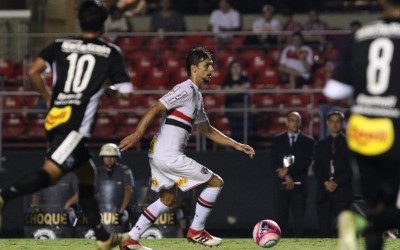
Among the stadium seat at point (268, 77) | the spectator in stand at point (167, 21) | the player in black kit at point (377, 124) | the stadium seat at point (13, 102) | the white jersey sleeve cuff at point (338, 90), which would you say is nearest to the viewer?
the player in black kit at point (377, 124)

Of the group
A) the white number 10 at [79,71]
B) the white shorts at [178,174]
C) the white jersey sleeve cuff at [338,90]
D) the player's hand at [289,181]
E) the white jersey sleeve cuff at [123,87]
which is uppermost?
the white jersey sleeve cuff at [338,90]

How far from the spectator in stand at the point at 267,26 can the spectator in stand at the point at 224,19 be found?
346 mm

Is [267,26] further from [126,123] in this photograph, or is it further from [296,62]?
[126,123]

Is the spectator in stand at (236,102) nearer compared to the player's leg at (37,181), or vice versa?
the player's leg at (37,181)

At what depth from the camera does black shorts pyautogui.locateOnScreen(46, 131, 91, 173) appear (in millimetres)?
9711

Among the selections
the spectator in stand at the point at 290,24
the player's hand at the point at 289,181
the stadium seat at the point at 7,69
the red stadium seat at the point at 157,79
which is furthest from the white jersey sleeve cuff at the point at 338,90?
the stadium seat at the point at 7,69

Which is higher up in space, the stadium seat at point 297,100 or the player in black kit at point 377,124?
the player in black kit at point 377,124

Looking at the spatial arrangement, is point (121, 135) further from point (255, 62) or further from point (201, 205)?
point (201, 205)

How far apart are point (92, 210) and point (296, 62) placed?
1060cm

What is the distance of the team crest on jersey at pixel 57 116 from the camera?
9742 mm

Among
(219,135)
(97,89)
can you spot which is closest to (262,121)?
(219,135)

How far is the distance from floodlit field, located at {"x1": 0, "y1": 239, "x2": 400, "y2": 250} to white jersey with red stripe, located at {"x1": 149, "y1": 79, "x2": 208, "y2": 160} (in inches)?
49.0

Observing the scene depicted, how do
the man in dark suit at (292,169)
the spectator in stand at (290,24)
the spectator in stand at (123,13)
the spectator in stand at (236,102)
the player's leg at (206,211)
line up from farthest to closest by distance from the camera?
the spectator in stand at (123,13), the spectator in stand at (290,24), the spectator in stand at (236,102), the man in dark suit at (292,169), the player's leg at (206,211)

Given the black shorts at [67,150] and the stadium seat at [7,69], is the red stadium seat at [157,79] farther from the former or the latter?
the black shorts at [67,150]
